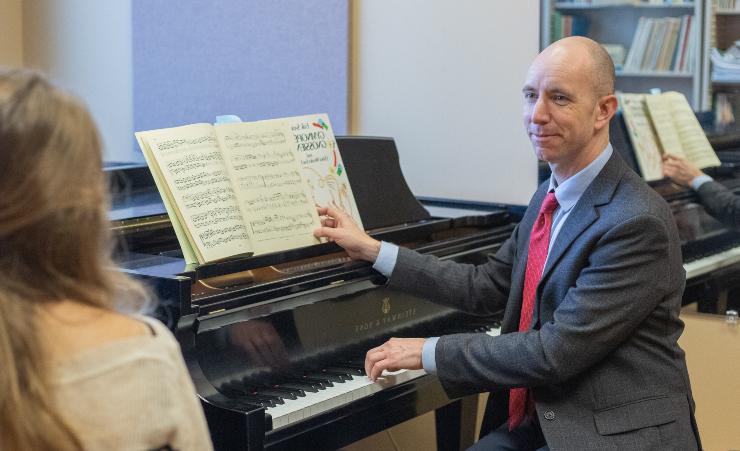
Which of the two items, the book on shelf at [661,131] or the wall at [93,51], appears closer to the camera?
the book on shelf at [661,131]

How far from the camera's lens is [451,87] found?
12.0 feet

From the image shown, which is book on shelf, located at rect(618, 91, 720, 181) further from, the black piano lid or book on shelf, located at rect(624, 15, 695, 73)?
the black piano lid

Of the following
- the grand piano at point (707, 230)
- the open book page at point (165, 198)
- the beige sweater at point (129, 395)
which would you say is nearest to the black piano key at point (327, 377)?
the open book page at point (165, 198)

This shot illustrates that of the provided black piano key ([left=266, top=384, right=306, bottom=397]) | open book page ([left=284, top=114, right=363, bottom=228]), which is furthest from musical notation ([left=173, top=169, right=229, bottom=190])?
black piano key ([left=266, top=384, right=306, bottom=397])

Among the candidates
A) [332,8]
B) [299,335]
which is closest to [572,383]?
[299,335]

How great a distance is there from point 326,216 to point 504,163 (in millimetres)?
1181

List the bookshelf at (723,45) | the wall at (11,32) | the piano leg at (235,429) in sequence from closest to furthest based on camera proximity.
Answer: the piano leg at (235,429)
the bookshelf at (723,45)
the wall at (11,32)

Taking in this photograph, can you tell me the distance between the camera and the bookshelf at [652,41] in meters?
3.59

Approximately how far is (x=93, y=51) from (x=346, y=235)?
2887 mm

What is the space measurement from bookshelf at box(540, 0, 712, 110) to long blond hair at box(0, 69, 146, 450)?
9.03 feet

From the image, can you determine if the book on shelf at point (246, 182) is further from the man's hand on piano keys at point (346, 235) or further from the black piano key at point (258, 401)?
the black piano key at point (258, 401)

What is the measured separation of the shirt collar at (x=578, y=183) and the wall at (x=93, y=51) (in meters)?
3.02

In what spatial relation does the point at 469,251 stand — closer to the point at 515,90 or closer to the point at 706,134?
the point at 515,90

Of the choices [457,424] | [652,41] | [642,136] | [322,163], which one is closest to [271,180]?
[322,163]
